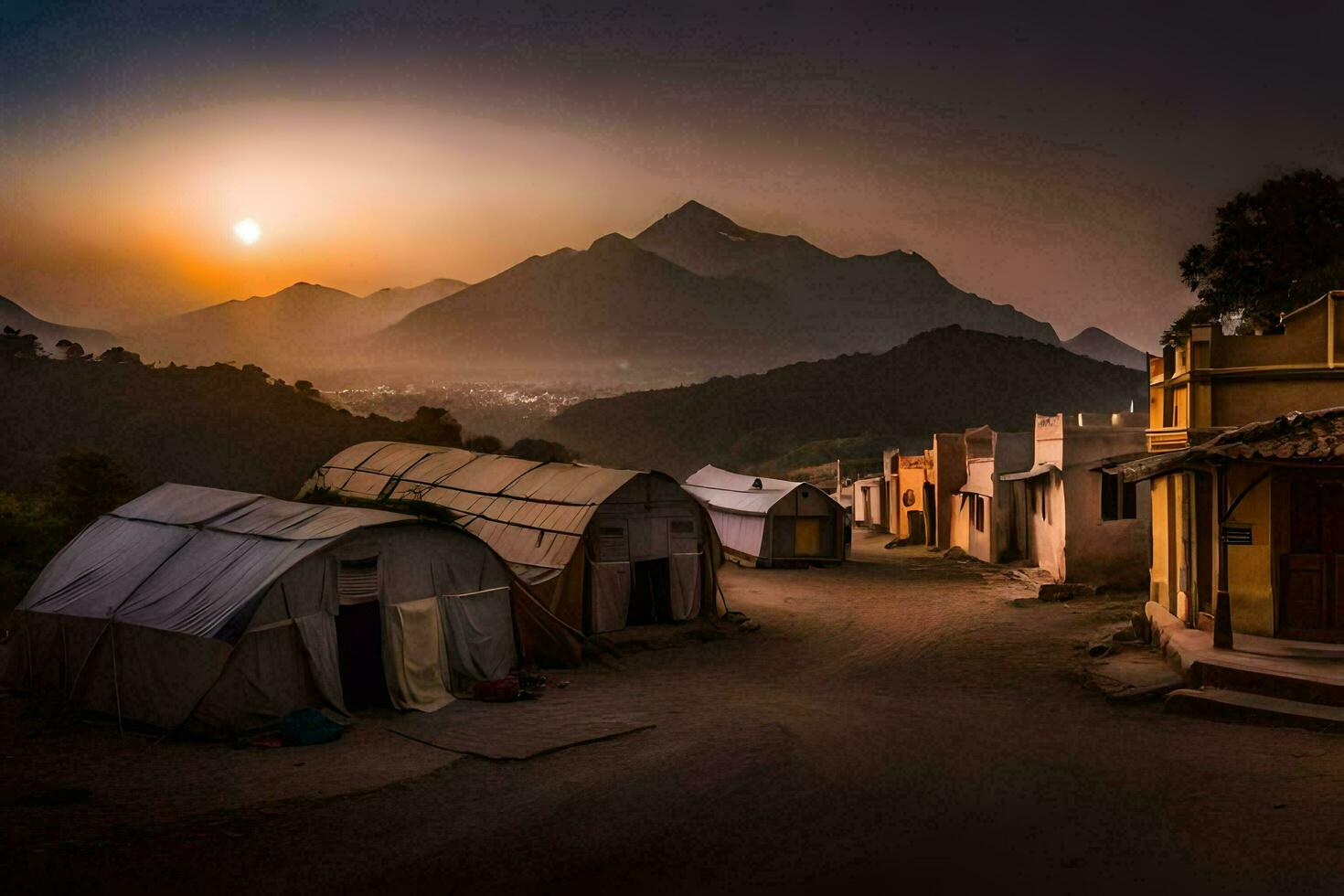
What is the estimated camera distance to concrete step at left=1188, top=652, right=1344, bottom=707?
13.2 meters

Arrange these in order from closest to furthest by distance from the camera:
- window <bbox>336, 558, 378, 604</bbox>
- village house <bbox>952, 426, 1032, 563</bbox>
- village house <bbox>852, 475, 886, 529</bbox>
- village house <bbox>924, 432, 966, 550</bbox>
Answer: window <bbox>336, 558, 378, 604</bbox> → village house <bbox>952, 426, 1032, 563</bbox> → village house <bbox>924, 432, 966, 550</bbox> → village house <bbox>852, 475, 886, 529</bbox>

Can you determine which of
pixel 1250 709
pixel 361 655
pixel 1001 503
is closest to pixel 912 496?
pixel 1001 503

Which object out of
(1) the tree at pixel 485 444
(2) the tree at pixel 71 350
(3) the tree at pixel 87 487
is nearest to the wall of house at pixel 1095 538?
(3) the tree at pixel 87 487

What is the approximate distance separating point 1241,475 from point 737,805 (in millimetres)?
10752

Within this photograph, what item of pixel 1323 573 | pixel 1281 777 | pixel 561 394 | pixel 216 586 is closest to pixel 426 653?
pixel 216 586

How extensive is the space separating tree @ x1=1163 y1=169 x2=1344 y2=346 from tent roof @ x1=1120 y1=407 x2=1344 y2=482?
29104 mm

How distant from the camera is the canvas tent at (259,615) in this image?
14.1 metres

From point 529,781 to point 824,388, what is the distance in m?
115

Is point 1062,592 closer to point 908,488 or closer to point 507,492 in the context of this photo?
point 507,492

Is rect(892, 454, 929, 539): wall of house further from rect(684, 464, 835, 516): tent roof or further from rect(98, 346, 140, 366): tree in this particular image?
rect(98, 346, 140, 366): tree

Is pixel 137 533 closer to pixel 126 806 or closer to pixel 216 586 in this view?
pixel 216 586

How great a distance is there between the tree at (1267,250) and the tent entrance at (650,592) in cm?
2978

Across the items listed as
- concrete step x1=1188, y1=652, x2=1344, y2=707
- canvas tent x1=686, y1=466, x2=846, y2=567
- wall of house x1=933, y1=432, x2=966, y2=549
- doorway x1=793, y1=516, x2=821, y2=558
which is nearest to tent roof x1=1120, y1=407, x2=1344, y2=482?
concrete step x1=1188, y1=652, x2=1344, y2=707

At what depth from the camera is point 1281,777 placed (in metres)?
10.9
